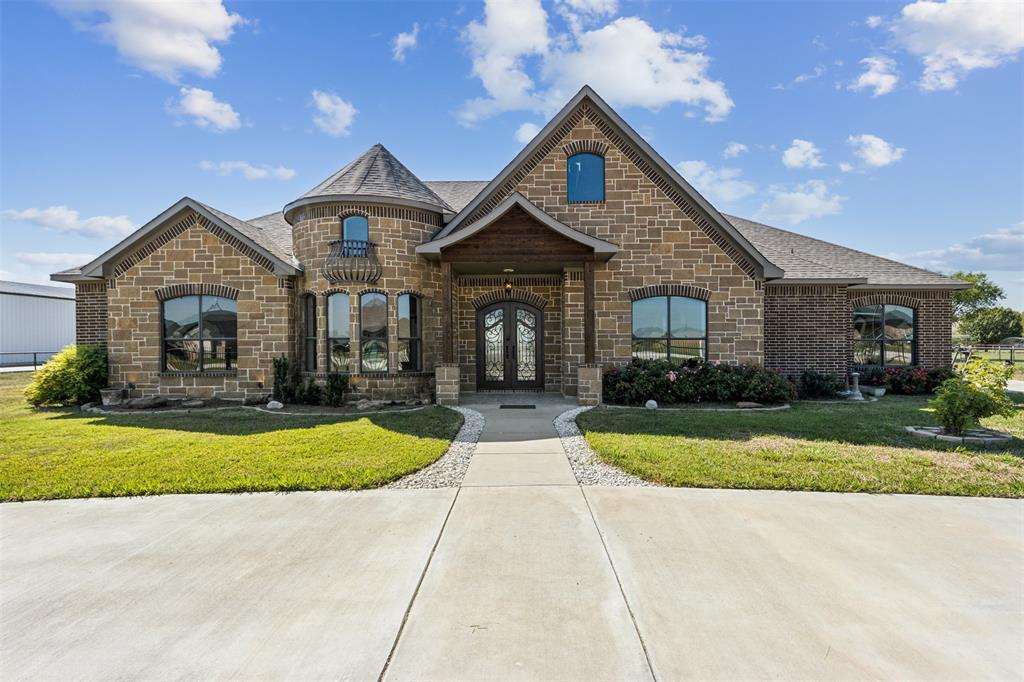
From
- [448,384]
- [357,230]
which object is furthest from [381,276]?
[448,384]

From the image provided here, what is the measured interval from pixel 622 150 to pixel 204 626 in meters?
13.4

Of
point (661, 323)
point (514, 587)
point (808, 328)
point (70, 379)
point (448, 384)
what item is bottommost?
point (514, 587)

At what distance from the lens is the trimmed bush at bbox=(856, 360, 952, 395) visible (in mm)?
15078

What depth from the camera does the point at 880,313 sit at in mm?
15688

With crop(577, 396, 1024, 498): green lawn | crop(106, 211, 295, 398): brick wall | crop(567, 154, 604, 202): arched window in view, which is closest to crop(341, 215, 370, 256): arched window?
crop(106, 211, 295, 398): brick wall

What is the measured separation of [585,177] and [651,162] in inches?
69.8

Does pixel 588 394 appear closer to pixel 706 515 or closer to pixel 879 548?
pixel 706 515

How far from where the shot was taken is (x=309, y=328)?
13.6 meters

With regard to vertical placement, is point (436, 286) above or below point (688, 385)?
above

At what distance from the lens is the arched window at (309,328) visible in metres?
13.5

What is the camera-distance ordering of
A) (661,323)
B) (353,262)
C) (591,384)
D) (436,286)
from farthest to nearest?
(436,286) < (661,323) < (353,262) < (591,384)

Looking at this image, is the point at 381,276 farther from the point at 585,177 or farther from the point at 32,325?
the point at 32,325

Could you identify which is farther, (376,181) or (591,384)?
(376,181)

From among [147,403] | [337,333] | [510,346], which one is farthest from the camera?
[510,346]
